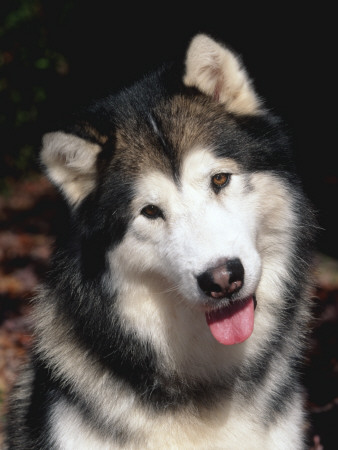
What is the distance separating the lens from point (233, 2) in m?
6.79

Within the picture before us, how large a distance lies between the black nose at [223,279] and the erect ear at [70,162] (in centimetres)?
73

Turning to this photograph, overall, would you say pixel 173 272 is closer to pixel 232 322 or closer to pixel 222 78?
pixel 232 322

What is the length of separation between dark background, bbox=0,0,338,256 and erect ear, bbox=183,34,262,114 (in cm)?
325

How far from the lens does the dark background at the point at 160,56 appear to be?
679 centimetres

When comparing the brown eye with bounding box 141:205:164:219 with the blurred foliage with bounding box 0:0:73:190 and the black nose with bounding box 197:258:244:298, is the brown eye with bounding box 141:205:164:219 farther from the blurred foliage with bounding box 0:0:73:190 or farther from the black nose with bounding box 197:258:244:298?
the blurred foliage with bounding box 0:0:73:190

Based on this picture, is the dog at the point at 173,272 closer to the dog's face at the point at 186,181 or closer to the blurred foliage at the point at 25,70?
the dog's face at the point at 186,181

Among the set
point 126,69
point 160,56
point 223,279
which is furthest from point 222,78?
point 126,69

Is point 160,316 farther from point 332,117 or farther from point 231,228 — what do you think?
point 332,117

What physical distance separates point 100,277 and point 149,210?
1.29ft

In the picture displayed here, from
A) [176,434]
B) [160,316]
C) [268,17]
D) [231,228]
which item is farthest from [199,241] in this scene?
[268,17]

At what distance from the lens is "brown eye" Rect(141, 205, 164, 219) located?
2590 millimetres

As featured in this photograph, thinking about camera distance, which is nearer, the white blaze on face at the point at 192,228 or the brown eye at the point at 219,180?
the white blaze on face at the point at 192,228

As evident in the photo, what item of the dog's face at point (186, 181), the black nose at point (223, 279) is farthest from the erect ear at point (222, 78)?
the black nose at point (223, 279)

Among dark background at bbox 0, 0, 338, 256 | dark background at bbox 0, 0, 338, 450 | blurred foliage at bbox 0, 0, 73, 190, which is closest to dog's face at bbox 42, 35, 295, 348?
dark background at bbox 0, 0, 338, 450
